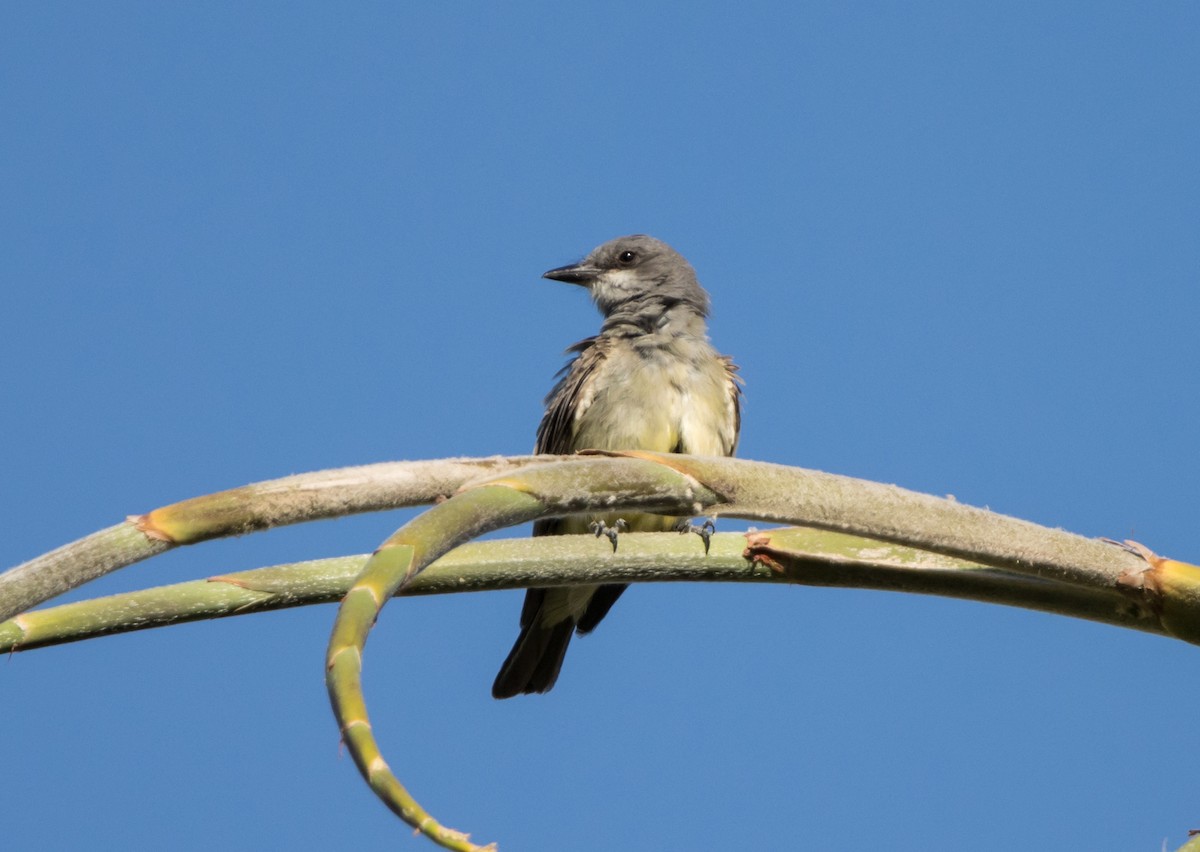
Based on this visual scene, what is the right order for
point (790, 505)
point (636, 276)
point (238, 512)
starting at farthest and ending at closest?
point (636, 276) → point (790, 505) → point (238, 512)

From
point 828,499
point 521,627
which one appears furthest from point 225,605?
point 521,627

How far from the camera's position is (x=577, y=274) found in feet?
32.2

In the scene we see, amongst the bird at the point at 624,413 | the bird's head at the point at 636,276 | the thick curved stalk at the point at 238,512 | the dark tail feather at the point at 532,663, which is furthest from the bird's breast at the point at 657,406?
the thick curved stalk at the point at 238,512

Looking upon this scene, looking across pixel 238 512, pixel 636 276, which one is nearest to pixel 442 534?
pixel 238 512

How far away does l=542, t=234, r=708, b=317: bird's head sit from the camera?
9086 millimetres

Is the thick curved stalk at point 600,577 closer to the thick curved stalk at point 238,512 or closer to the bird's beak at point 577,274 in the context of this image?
the thick curved stalk at point 238,512

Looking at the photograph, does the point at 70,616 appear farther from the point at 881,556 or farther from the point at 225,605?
the point at 881,556

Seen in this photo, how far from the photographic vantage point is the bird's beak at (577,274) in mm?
9766

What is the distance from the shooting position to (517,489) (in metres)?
2.58

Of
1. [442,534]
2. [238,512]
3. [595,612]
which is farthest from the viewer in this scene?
[595,612]

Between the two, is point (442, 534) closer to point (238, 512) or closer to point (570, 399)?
point (238, 512)

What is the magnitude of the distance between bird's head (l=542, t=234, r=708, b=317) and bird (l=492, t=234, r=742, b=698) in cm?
7

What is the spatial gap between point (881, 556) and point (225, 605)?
4.35 feet

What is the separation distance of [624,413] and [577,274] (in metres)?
2.03
